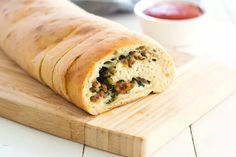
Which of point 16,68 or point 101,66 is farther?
point 16,68

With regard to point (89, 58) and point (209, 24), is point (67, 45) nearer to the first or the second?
point (89, 58)

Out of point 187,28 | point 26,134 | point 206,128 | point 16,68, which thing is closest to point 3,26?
point 16,68

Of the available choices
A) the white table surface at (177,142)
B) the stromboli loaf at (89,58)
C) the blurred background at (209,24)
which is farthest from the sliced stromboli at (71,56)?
the blurred background at (209,24)

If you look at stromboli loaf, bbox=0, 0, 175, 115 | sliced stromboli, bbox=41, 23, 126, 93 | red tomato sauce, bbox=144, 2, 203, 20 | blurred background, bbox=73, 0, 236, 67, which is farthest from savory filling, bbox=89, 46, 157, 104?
red tomato sauce, bbox=144, 2, 203, 20

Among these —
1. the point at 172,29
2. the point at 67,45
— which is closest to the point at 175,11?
the point at 172,29

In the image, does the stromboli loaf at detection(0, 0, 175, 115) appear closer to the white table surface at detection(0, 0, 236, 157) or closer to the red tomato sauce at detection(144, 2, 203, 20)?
the white table surface at detection(0, 0, 236, 157)

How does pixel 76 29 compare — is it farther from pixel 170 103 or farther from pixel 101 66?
pixel 170 103
